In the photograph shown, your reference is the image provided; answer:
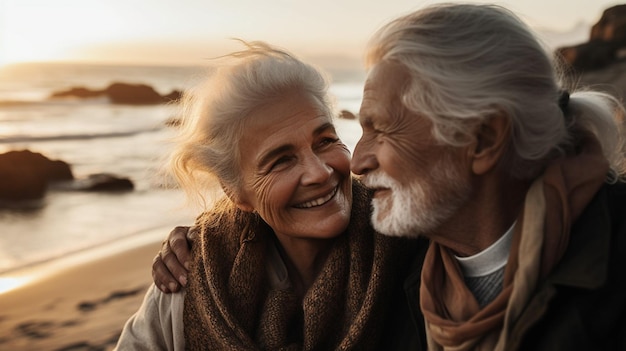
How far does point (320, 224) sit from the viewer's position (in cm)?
261

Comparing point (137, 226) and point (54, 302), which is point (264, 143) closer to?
point (54, 302)

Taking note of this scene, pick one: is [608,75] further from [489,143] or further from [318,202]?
[489,143]

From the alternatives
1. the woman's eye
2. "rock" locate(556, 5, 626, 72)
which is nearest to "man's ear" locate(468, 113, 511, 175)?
the woman's eye

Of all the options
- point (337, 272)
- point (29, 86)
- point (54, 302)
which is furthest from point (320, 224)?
point (29, 86)

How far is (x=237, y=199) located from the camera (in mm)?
2830

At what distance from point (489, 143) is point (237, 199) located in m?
1.17

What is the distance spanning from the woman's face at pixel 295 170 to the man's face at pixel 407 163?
0.44 metres

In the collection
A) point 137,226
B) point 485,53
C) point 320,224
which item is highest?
point 485,53

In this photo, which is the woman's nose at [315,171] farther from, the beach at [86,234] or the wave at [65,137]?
the wave at [65,137]

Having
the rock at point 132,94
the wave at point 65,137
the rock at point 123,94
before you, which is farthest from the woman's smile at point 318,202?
the rock at point 132,94

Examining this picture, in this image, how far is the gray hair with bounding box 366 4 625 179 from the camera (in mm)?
2012

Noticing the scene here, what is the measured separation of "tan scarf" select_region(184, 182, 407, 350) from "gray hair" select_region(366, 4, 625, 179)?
2.29ft

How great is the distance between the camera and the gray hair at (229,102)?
Answer: 2.68 metres

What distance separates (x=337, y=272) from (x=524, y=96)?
1.00m
